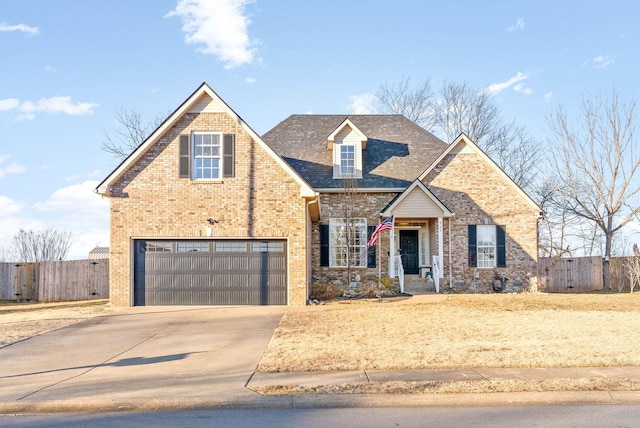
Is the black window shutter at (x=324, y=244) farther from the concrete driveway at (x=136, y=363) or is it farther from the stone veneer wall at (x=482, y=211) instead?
the concrete driveway at (x=136, y=363)

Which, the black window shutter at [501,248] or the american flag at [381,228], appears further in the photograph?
the black window shutter at [501,248]

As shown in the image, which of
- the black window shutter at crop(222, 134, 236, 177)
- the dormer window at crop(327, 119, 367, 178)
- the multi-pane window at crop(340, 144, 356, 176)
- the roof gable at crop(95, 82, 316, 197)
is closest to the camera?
the roof gable at crop(95, 82, 316, 197)

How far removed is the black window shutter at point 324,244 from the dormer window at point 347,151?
2.28 meters

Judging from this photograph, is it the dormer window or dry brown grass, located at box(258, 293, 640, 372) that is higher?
the dormer window

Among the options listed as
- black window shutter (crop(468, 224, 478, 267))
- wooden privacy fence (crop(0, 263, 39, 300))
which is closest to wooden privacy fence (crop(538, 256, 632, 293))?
black window shutter (crop(468, 224, 478, 267))

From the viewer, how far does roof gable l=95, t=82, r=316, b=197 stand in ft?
53.0

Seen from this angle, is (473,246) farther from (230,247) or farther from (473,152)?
(230,247)

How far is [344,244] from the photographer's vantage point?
20.8 metres

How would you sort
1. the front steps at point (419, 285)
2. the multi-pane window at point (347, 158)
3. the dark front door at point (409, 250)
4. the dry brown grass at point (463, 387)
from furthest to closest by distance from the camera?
the dark front door at point (409, 250) < the multi-pane window at point (347, 158) < the front steps at point (419, 285) < the dry brown grass at point (463, 387)

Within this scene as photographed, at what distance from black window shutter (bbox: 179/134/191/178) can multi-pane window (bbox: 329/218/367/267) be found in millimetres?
6691

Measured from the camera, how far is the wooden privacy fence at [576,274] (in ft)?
80.0

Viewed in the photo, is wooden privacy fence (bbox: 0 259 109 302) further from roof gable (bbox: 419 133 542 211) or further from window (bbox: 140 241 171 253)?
roof gable (bbox: 419 133 542 211)

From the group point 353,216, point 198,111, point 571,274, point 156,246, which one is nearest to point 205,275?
point 156,246

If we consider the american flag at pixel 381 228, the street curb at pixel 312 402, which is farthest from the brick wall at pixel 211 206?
the street curb at pixel 312 402
